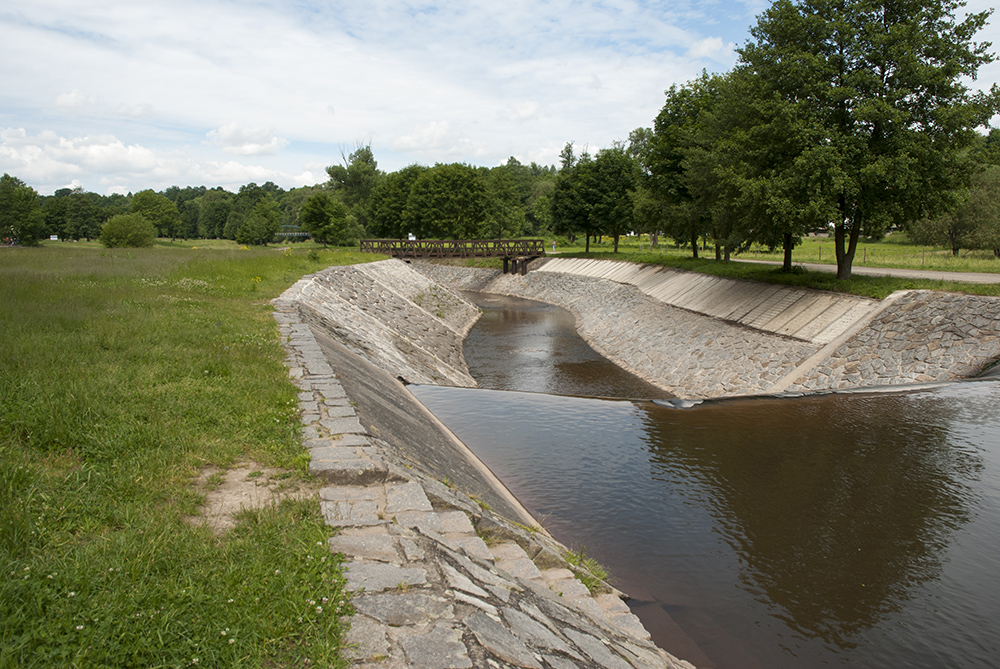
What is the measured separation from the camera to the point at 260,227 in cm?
8769

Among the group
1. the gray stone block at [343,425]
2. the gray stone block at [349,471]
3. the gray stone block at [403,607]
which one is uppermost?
the gray stone block at [343,425]

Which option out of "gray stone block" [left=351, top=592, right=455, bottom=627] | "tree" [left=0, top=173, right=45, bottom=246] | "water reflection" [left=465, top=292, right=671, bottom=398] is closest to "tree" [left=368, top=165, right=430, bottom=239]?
"tree" [left=0, top=173, right=45, bottom=246]

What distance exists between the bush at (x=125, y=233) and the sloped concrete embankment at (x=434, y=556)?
133 ft

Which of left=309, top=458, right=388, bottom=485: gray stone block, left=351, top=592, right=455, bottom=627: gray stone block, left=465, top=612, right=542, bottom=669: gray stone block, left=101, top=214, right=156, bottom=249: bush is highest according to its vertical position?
left=101, top=214, right=156, bottom=249: bush

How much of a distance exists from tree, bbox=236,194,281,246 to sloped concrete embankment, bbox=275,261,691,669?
80.7 metres

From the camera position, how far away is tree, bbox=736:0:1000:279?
60.2 feet

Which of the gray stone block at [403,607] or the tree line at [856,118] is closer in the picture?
the gray stone block at [403,607]

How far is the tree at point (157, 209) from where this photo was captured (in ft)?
317

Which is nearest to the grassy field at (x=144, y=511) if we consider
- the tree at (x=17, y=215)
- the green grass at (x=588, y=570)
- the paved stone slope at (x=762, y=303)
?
the green grass at (x=588, y=570)

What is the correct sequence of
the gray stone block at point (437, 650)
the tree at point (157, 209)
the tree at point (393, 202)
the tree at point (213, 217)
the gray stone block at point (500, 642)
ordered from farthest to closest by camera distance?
the tree at point (213, 217), the tree at point (157, 209), the tree at point (393, 202), the gray stone block at point (500, 642), the gray stone block at point (437, 650)

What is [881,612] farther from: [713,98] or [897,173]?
[713,98]

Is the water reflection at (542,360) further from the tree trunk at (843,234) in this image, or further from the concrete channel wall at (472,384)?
the tree trunk at (843,234)

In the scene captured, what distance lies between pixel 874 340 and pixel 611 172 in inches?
1640

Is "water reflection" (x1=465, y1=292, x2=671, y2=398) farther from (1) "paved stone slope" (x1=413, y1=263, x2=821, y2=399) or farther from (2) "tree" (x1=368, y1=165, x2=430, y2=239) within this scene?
(2) "tree" (x1=368, y1=165, x2=430, y2=239)
